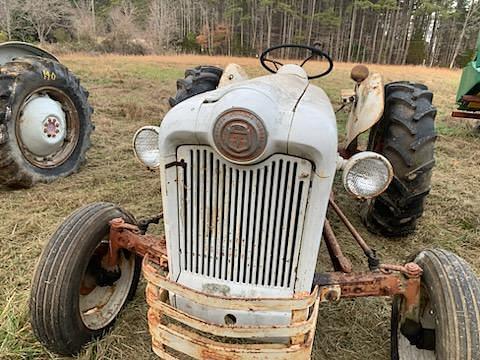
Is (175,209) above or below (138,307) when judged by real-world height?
above

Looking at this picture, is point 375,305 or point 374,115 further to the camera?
point 374,115

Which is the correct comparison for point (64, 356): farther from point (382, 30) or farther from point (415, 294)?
point (382, 30)

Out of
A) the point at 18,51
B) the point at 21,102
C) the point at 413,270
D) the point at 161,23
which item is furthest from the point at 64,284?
the point at 161,23

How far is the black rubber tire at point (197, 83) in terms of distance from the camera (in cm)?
407

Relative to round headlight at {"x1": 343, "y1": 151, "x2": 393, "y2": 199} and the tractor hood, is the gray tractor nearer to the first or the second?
the tractor hood

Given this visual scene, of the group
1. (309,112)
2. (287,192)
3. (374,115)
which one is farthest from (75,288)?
(374,115)

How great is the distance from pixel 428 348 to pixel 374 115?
1.65 metres

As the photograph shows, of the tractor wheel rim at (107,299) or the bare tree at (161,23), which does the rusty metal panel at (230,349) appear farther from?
the bare tree at (161,23)

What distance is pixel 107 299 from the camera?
2.74m

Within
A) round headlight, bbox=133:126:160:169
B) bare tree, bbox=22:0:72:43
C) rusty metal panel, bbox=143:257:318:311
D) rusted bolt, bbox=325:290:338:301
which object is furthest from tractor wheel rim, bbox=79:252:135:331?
bare tree, bbox=22:0:72:43

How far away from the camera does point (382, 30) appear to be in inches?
1543

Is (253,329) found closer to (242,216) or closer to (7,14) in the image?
(242,216)

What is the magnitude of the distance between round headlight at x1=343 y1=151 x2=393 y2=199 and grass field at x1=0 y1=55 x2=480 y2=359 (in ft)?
3.64

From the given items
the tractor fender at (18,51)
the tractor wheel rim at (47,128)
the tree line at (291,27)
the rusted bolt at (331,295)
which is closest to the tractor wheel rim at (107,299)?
the rusted bolt at (331,295)
